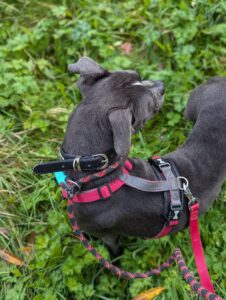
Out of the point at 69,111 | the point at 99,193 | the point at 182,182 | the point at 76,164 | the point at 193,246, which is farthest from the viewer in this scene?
the point at 69,111

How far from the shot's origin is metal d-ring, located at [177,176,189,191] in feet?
9.99

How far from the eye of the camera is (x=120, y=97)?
2.97 m

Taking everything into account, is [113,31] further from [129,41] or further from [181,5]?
[181,5]

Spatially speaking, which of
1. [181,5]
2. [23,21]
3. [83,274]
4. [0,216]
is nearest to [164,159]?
[83,274]

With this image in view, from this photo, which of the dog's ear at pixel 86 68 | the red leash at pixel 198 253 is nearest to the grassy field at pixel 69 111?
the red leash at pixel 198 253

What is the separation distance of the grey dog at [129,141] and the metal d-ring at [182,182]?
0.11 meters

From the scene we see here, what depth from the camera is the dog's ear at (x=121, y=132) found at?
2668 mm

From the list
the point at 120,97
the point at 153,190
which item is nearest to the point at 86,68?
the point at 120,97

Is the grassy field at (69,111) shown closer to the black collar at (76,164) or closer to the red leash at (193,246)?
the red leash at (193,246)

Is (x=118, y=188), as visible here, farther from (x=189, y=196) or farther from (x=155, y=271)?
(x=155, y=271)

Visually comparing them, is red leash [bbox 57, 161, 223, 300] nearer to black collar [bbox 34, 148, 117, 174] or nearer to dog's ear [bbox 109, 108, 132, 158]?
black collar [bbox 34, 148, 117, 174]

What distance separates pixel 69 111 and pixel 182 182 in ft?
5.53

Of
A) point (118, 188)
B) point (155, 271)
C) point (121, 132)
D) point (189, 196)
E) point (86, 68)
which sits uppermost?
point (86, 68)

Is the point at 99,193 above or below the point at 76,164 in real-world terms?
below
